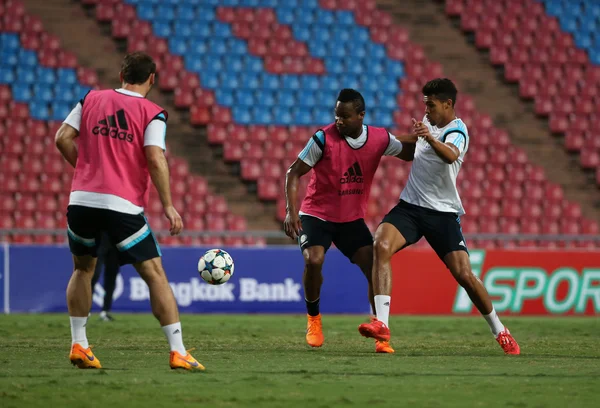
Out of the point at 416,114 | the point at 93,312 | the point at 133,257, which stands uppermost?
the point at 416,114

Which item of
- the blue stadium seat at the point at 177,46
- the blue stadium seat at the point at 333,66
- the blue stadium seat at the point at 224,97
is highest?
the blue stadium seat at the point at 177,46

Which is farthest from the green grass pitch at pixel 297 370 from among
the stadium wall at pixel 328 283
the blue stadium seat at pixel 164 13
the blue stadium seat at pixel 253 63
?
the blue stadium seat at pixel 164 13

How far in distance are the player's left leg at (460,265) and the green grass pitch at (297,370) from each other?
0.62ft

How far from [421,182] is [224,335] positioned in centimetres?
301

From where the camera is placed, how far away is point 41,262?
14461 mm

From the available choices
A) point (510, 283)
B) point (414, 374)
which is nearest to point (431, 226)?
point (414, 374)

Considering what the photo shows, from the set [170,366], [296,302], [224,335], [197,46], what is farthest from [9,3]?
[170,366]

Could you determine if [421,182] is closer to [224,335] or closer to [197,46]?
[224,335]

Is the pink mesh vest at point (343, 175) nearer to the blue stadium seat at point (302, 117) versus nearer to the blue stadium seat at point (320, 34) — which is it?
the blue stadium seat at point (302, 117)

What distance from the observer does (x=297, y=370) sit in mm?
6758

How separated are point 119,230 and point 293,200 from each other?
2.47m

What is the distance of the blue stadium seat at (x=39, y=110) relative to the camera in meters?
18.6

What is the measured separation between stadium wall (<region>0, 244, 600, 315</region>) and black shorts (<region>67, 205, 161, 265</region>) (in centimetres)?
794

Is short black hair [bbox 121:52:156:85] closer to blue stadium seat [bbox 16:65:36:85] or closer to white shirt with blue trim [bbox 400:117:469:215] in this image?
white shirt with blue trim [bbox 400:117:469:215]
